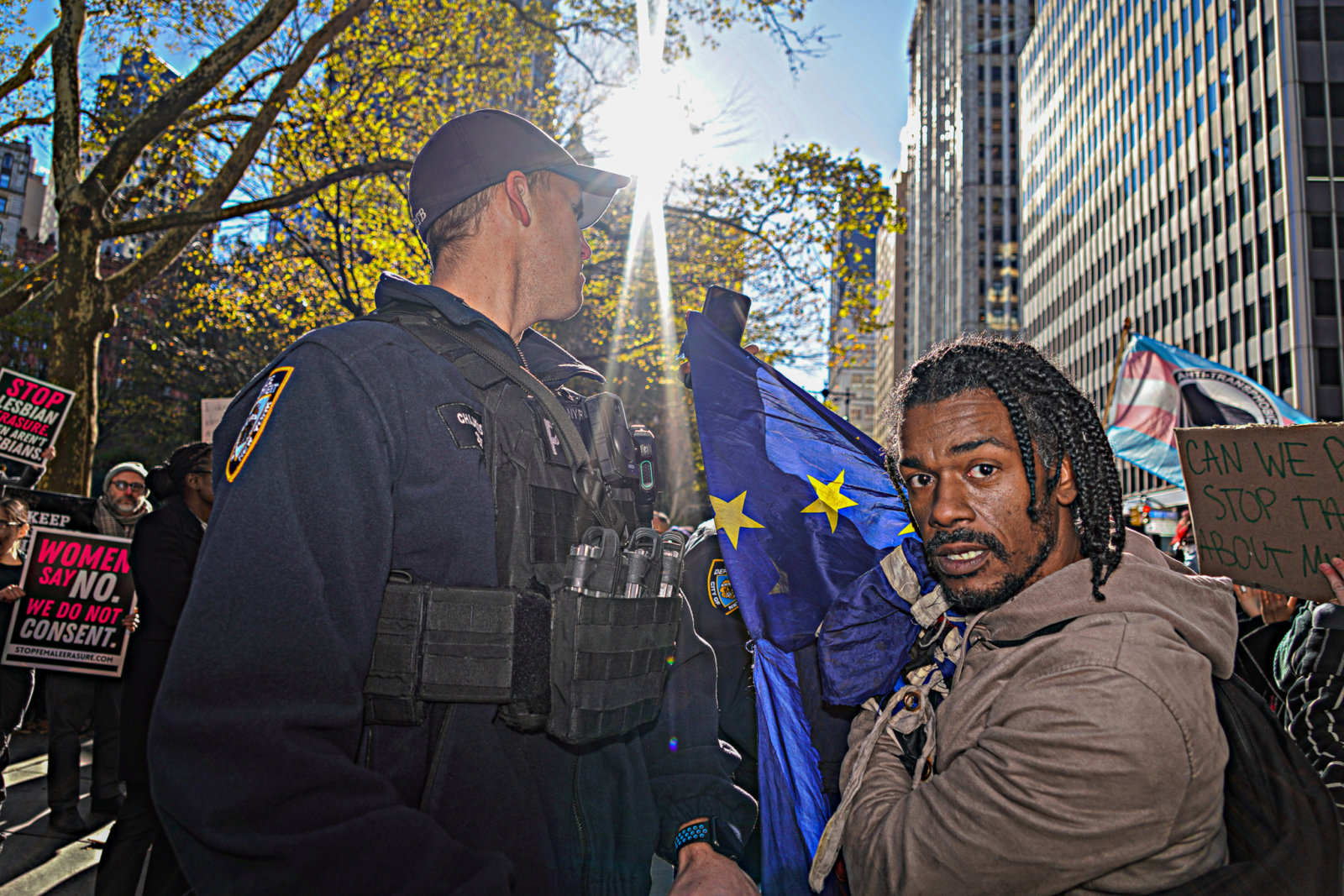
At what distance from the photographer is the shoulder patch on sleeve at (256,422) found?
137cm

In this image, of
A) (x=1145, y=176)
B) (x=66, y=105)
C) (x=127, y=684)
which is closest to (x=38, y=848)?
(x=127, y=684)

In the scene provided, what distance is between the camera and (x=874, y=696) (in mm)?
2148

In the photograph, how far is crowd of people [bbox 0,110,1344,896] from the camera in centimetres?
123

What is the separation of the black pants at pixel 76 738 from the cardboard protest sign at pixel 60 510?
4.95ft

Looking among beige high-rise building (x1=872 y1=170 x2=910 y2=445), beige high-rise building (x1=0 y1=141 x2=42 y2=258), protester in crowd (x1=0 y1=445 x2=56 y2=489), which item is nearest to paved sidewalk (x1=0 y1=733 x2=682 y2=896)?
protester in crowd (x1=0 y1=445 x2=56 y2=489)

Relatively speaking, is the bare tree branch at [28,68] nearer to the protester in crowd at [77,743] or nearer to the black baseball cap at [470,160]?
the protester in crowd at [77,743]

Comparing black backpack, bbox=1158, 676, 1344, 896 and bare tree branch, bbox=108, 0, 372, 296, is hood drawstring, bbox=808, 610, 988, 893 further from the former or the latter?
bare tree branch, bbox=108, 0, 372, 296

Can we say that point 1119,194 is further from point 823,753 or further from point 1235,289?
point 823,753

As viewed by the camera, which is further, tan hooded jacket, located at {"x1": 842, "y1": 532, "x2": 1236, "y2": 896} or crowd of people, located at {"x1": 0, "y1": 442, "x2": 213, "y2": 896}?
crowd of people, located at {"x1": 0, "y1": 442, "x2": 213, "y2": 896}

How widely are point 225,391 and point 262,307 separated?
556 cm

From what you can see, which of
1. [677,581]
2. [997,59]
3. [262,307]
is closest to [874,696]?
[677,581]

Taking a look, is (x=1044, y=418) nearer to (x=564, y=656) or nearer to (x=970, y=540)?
(x=970, y=540)

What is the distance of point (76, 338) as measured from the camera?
7895mm

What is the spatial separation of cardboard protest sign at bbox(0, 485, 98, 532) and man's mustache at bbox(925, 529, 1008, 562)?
736 centimetres
